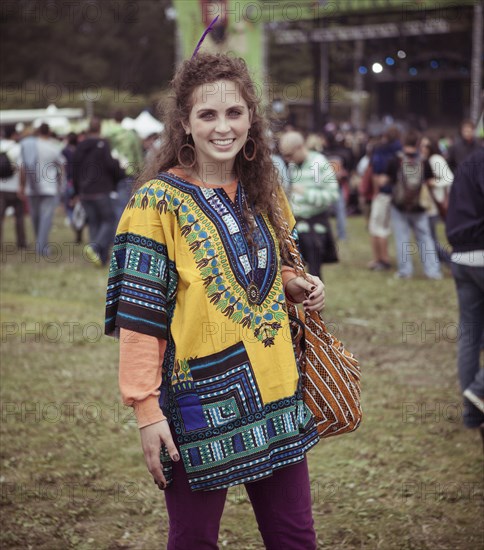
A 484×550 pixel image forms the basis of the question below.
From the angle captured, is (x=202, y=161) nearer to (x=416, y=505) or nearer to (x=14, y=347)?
(x=416, y=505)

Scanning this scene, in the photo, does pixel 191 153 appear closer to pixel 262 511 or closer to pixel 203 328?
pixel 203 328

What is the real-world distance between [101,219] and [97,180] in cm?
66

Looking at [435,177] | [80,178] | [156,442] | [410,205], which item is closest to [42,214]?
[80,178]

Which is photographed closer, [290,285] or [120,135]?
[290,285]

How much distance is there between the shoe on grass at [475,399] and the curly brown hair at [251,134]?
277 centimetres

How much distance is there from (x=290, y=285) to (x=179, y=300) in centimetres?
37

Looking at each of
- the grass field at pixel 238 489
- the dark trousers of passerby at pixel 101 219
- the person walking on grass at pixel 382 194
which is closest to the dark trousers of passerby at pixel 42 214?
the dark trousers of passerby at pixel 101 219

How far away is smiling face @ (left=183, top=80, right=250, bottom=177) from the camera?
2377 mm

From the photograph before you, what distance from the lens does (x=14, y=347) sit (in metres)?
7.20

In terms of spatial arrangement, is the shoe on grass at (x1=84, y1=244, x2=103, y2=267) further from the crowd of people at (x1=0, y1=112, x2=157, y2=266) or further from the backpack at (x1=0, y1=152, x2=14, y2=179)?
the backpack at (x1=0, y1=152, x2=14, y2=179)

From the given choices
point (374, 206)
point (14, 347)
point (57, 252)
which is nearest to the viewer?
point (14, 347)

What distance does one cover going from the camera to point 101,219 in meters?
12.1

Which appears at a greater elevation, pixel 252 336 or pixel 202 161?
pixel 202 161

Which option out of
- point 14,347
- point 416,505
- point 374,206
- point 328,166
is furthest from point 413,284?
point 416,505
